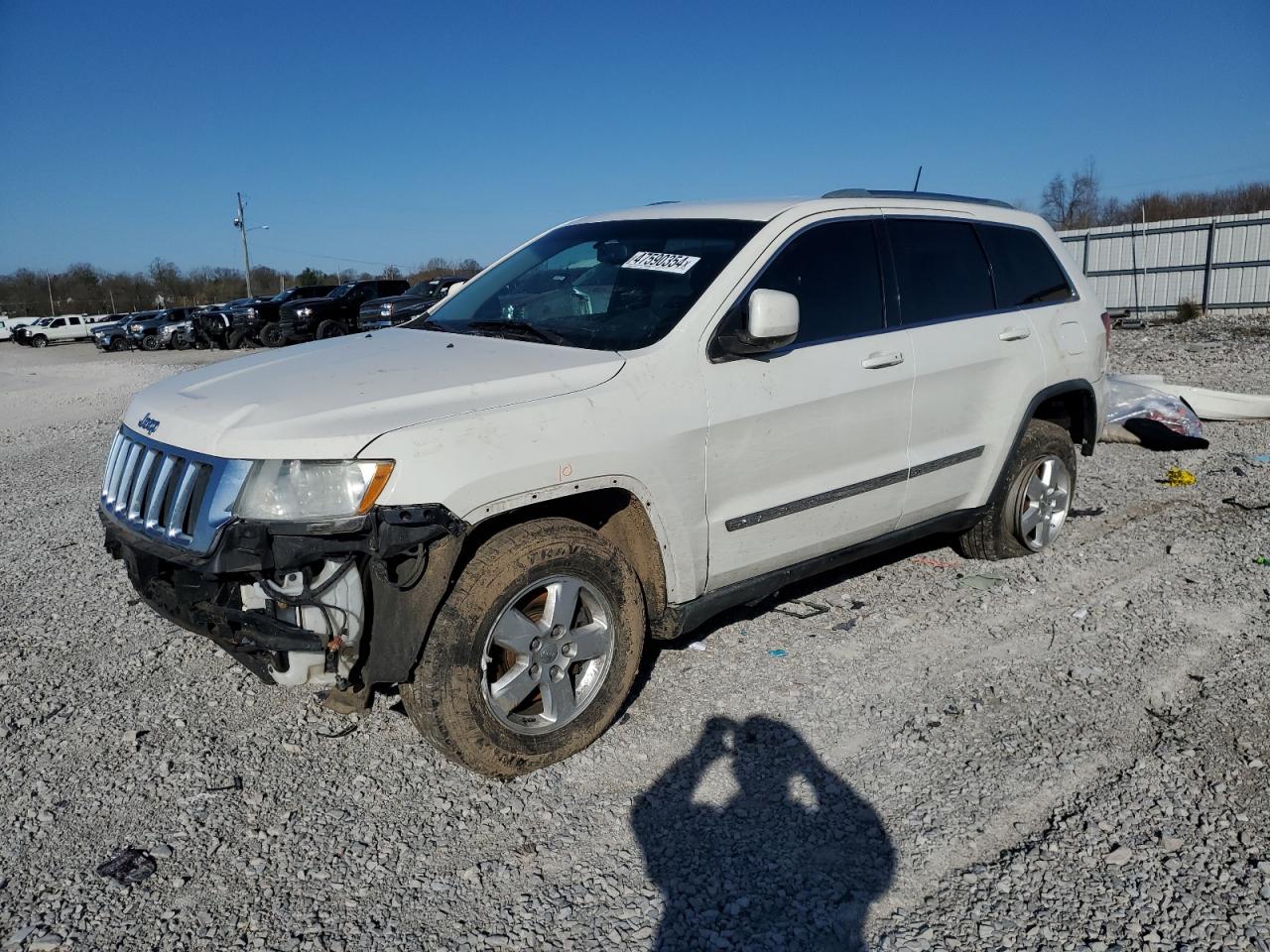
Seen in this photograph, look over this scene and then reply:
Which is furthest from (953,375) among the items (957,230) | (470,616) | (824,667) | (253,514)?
(253,514)

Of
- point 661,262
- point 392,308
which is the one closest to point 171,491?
point 661,262

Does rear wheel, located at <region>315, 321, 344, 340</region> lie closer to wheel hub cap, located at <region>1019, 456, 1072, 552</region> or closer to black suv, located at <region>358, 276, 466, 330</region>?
black suv, located at <region>358, 276, 466, 330</region>

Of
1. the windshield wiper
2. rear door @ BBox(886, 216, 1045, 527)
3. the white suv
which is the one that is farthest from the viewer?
rear door @ BBox(886, 216, 1045, 527)

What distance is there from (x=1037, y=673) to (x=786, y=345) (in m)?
1.81

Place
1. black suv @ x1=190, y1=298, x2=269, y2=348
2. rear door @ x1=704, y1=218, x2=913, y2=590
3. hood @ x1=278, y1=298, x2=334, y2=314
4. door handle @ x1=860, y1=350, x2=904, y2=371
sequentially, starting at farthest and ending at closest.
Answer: black suv @ x1=190, y1=298, x2=269, y2=348
hood @ x1=278, y1=298, x2=334, y2=314
door handle @ x1=860, y1=350, x2=904, y2=371
rear door @ x1=704, y1=218, x2=913, y2=590

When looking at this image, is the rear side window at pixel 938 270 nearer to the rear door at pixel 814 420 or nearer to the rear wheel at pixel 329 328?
the rear door at pixel 814 420

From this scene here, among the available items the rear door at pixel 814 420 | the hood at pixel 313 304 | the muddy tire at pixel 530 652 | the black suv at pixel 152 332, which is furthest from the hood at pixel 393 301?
the muddy tire at pixel 530 652

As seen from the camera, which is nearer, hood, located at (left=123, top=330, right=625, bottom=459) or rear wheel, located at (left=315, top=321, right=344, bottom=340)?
hood, located at (left=123, top=330, right=625, bottom=459)

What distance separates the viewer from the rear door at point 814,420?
3715mm

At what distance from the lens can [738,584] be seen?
3928 mm

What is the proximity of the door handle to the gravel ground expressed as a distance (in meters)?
1.29

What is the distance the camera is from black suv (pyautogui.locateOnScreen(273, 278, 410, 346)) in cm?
2664

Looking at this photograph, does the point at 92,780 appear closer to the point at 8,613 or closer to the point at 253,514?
the point at 253,514

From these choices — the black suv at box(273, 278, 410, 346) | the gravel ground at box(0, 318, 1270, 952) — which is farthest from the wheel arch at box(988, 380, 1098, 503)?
the black suv at box(273, 278, 410, 346)
